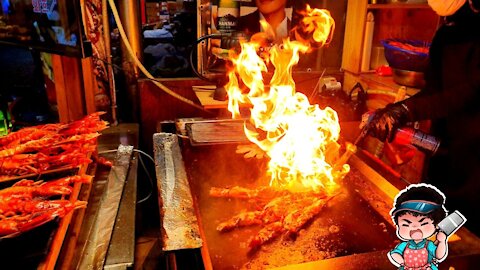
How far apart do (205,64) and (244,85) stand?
1027mm

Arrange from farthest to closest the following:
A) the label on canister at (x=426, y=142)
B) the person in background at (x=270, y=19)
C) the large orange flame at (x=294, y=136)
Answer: the person in background at (x=270, y=19) < the large orange flame at (x=294, y=136) < the label on canister at (x=426, y=142)

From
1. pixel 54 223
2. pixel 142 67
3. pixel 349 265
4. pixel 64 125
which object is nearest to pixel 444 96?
pixel 349 265

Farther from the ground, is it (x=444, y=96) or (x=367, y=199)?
(x=444, y=96)

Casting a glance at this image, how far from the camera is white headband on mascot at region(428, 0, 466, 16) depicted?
114 inches

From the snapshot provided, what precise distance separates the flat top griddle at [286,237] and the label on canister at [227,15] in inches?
100

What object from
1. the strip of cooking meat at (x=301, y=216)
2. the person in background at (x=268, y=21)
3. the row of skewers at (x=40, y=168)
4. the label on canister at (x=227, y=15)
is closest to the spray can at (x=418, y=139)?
the strip of cooking meat at (x=301, y=216)

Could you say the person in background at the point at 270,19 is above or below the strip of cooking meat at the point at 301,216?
above

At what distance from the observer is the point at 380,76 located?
4770mm

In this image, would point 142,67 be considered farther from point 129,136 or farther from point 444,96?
point 444,96

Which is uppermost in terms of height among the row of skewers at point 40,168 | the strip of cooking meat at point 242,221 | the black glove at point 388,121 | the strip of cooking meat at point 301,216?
the black glove at point 388,121

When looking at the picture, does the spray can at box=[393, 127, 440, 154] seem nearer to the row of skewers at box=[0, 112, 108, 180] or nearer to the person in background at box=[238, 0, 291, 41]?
the row of skewers at box=[0, 112, 108, 180]

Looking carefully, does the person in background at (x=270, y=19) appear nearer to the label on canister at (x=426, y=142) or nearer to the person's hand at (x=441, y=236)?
the label on canister at (x=426, y=142)

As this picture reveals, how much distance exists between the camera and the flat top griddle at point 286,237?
6.50ft

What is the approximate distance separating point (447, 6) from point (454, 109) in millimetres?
826
